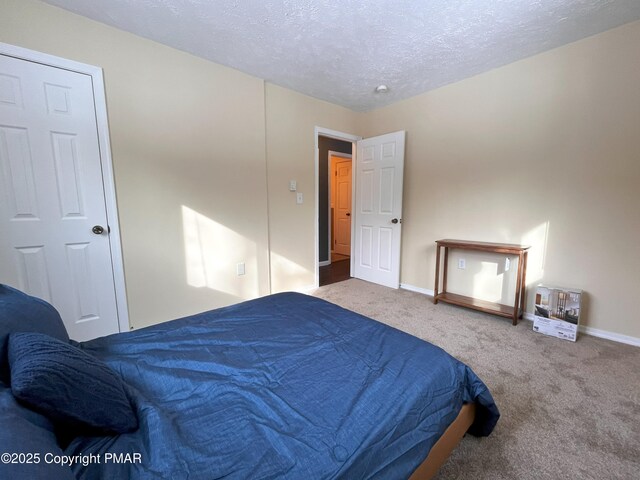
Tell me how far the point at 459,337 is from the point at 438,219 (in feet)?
4.82

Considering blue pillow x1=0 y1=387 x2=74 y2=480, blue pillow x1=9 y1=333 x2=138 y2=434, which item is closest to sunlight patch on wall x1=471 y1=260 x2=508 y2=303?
blue pillow x1=9 y1=333 x2=138 y2=434

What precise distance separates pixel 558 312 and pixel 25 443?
3.16 meters

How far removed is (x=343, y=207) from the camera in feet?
19.7

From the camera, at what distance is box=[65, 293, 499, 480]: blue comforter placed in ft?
2.18

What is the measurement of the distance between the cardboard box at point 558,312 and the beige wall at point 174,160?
108 inches

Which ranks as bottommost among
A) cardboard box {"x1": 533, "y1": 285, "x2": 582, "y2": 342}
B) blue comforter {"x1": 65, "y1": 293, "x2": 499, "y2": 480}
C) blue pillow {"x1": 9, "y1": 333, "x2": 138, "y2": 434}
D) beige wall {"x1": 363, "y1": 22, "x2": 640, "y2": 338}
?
cardboard box {"x1": 533, "y1": 285, "x2": 582, "y2": 342}

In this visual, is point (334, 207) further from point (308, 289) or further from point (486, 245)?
point (486, 245)

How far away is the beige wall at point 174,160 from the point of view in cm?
197

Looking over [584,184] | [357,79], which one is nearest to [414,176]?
[357,79]

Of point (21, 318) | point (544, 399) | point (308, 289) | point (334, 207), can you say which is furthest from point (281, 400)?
point (334, 207)

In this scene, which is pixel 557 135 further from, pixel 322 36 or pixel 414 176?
pixel 322 36

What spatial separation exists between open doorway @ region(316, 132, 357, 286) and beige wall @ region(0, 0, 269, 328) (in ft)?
4.14

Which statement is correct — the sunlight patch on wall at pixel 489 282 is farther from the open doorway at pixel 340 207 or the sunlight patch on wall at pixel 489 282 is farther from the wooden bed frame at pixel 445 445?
the open doorway at pixel 340 207

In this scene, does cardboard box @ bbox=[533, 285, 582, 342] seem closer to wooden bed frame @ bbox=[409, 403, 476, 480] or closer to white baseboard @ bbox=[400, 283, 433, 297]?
white baseboard @ bbox=[400, 283, 433, 297]
